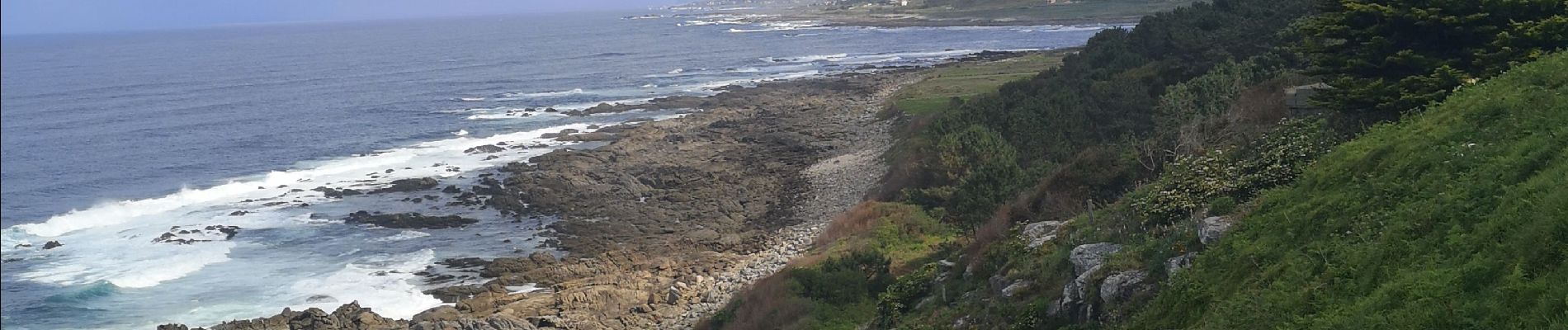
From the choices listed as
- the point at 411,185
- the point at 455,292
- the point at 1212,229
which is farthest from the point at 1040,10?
the point at 1212,229

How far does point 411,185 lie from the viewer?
4769 centimetres

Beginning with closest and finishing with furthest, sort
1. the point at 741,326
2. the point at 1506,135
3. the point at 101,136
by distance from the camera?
the point at 1506,135 → the point at 741,326 → the point at 101,136

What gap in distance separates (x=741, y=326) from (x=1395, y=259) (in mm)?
14828

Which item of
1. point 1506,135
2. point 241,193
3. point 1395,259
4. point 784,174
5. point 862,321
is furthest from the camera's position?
point 241,193

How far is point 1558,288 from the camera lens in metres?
7.39

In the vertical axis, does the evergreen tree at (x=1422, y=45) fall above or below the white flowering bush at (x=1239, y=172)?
above

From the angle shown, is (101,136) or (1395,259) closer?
(1395,259)

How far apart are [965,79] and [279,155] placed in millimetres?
41812

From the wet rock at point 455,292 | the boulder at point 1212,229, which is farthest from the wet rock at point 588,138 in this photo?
the boulder at point 1212,229

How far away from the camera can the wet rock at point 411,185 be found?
47156 mm

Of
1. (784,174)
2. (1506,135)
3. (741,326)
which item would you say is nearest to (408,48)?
(784,174)

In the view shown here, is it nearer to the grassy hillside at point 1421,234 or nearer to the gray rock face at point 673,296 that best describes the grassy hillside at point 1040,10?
the gray rock face at point 673,296

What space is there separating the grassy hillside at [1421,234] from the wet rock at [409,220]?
32.6m

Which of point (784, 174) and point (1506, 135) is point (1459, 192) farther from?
point (784, 174)
